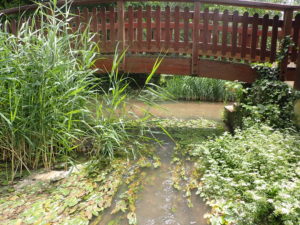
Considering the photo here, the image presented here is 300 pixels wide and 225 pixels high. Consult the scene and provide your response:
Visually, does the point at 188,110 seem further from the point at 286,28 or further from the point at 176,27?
the point at 286,28

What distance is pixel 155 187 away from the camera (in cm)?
304

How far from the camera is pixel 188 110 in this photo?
645 centimetres

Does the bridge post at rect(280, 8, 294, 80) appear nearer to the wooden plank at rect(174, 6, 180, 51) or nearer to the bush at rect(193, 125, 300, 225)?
the bush at rect(193, 125, 300, 225)

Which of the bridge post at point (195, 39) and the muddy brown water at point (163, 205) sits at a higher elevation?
the bridge post at point (195, 39)

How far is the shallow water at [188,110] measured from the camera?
232 inches

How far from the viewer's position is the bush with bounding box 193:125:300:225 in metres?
1.96

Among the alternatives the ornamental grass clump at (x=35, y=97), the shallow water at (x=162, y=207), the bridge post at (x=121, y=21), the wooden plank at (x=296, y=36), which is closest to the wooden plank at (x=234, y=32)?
the wooden plank at (x=296, y=36)

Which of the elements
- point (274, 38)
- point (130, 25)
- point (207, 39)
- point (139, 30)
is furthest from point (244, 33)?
point (130, 25)

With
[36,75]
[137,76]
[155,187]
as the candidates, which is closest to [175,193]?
[155,187]

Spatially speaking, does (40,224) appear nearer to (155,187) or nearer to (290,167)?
(155,187)

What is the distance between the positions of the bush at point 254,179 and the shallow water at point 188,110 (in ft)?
7.34

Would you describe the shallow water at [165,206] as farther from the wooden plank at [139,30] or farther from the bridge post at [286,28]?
the wooden plank at [139,30]

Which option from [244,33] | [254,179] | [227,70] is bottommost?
[254,179]

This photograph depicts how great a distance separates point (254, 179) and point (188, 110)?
4091mm
